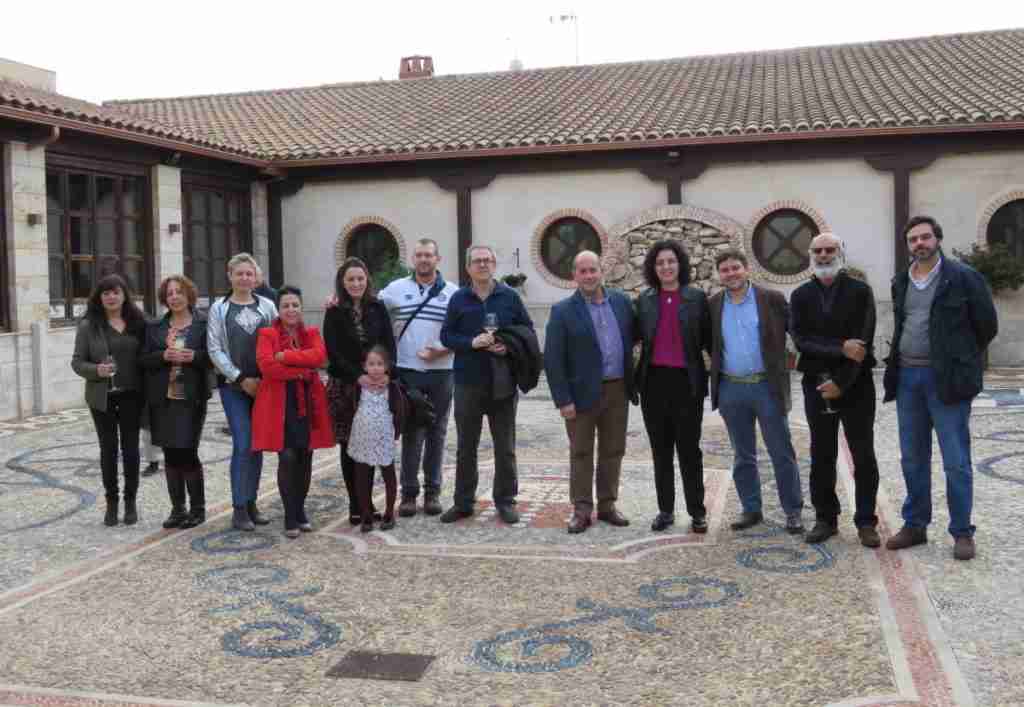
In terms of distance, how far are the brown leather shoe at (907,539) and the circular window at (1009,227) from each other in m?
10.5

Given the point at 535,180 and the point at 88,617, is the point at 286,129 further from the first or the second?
the point at 88,617

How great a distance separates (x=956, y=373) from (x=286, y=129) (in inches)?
597

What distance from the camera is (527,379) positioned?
20.7ft

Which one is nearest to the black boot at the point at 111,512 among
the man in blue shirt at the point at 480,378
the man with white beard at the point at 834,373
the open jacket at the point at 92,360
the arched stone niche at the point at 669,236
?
the open jacket at the point at 92,360

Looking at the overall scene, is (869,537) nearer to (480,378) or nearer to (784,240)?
(480,378)

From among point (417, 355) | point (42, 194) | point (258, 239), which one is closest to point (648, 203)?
point (258, 239)

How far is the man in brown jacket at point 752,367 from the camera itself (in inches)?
227

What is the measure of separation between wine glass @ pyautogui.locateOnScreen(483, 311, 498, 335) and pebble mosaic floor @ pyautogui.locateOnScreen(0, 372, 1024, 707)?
3.71 ft

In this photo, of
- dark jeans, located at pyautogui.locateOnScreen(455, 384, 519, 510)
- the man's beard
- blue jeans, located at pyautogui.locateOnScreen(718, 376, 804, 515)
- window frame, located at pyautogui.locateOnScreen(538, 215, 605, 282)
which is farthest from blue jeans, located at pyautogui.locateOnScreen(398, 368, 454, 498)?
window frame, located at pyautogui.locateOnScreen(538, 215, 605, 282)

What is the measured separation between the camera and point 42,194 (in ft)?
39.7

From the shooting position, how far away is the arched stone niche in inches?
606

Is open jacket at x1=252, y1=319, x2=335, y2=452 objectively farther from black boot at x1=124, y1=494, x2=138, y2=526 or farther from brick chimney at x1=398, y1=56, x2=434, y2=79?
brick chimney at x1=398, y1=56, x2=434, y2=79

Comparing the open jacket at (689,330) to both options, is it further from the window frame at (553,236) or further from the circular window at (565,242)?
the circular window at (565,242)

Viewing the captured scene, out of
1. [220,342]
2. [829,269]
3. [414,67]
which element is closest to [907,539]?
[829,269]
